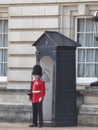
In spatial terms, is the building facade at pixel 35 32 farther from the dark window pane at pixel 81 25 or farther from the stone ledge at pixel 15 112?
the stone ledge at pixel 15 112

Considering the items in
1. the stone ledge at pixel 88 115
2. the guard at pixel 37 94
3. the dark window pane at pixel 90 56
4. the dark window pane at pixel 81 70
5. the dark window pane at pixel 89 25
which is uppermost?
the dark window pane at pixel 89 25

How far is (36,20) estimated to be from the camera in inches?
1056

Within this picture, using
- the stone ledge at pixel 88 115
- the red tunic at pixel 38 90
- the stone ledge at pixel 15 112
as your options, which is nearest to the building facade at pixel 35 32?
the stone ledge at pixel 15 112

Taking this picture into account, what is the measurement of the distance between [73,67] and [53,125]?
1.62 m

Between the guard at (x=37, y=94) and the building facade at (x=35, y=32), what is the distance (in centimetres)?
218

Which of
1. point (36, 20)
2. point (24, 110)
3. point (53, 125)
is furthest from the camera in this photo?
point (36, 20)

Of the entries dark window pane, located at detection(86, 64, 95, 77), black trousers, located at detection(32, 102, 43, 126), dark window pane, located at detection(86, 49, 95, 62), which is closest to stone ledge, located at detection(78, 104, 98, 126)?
black trousers, located at detection(32, 102, 43, 126)

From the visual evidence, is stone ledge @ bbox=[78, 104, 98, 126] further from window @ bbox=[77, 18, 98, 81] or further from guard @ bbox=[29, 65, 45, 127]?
window @ bbox=[77, 18, 98, 81]

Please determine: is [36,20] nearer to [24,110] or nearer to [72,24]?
[72,24]

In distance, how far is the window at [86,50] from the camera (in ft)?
86.2

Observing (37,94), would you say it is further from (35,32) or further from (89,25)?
(89,25)

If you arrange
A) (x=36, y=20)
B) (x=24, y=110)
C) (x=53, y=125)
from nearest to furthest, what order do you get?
1. (x=53, y=125)
2. (x=24, y=110)
3. (x=36, y=20)

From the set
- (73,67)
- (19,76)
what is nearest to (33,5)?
(19,76)

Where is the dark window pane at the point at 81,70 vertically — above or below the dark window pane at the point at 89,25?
below
